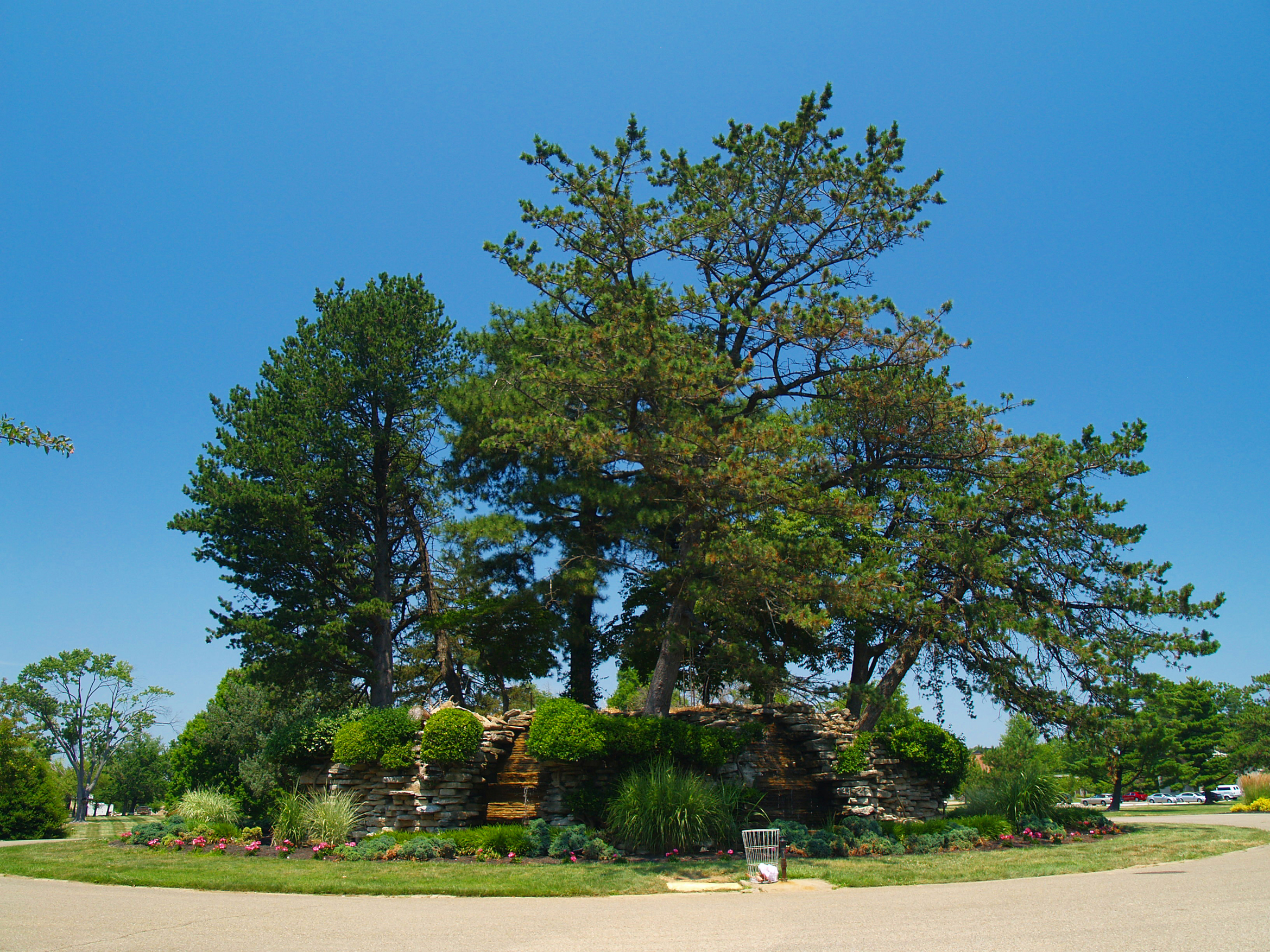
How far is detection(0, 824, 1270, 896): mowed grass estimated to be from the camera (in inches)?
388

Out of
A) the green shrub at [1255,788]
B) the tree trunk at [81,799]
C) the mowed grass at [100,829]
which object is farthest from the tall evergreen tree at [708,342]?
the tree trunk at [81,799]

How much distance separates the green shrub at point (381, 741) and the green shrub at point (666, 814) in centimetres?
424

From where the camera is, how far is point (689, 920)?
7.70 m

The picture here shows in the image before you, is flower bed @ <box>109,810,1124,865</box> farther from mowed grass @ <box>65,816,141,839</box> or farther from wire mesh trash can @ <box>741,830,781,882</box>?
mowed grass @ <box>65,816,141,839</box>

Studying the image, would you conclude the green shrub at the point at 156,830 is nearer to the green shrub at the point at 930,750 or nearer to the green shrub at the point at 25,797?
the green shrub at the point at 25,797

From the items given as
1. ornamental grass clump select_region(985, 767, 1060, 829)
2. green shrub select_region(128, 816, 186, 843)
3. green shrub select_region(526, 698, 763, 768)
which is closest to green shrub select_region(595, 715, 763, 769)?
green shrub select_region(526, 698, 763, 768)

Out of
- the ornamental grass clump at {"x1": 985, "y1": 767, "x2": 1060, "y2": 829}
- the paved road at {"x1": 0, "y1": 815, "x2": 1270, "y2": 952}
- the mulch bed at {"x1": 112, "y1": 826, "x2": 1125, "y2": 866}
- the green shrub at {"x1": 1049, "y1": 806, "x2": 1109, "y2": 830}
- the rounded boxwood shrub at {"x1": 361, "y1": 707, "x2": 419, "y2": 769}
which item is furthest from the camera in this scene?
the green shrub at {"x1": 1049, "y1": 806, "x2": 1109, "y2": 830}

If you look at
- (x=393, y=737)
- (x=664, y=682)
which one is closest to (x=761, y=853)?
(x=664, y=682)

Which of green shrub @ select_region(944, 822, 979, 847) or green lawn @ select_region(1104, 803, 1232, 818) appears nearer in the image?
green shrub @ select_region(944, 822, 979, 847)

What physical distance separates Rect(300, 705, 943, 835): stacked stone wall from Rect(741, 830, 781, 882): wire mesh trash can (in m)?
3.65

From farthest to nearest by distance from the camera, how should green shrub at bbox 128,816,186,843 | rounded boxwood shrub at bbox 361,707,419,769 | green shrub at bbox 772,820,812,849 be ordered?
green shrub at bbox 128,816,186,843
rounded boxwood shrub at bbox 361,707,419,769
green shrub at bbox 772,820,812,849

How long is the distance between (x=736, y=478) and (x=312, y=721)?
34.5ft

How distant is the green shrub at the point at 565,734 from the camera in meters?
13.9

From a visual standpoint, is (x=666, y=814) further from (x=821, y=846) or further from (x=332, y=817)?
(x=332, y=817)
